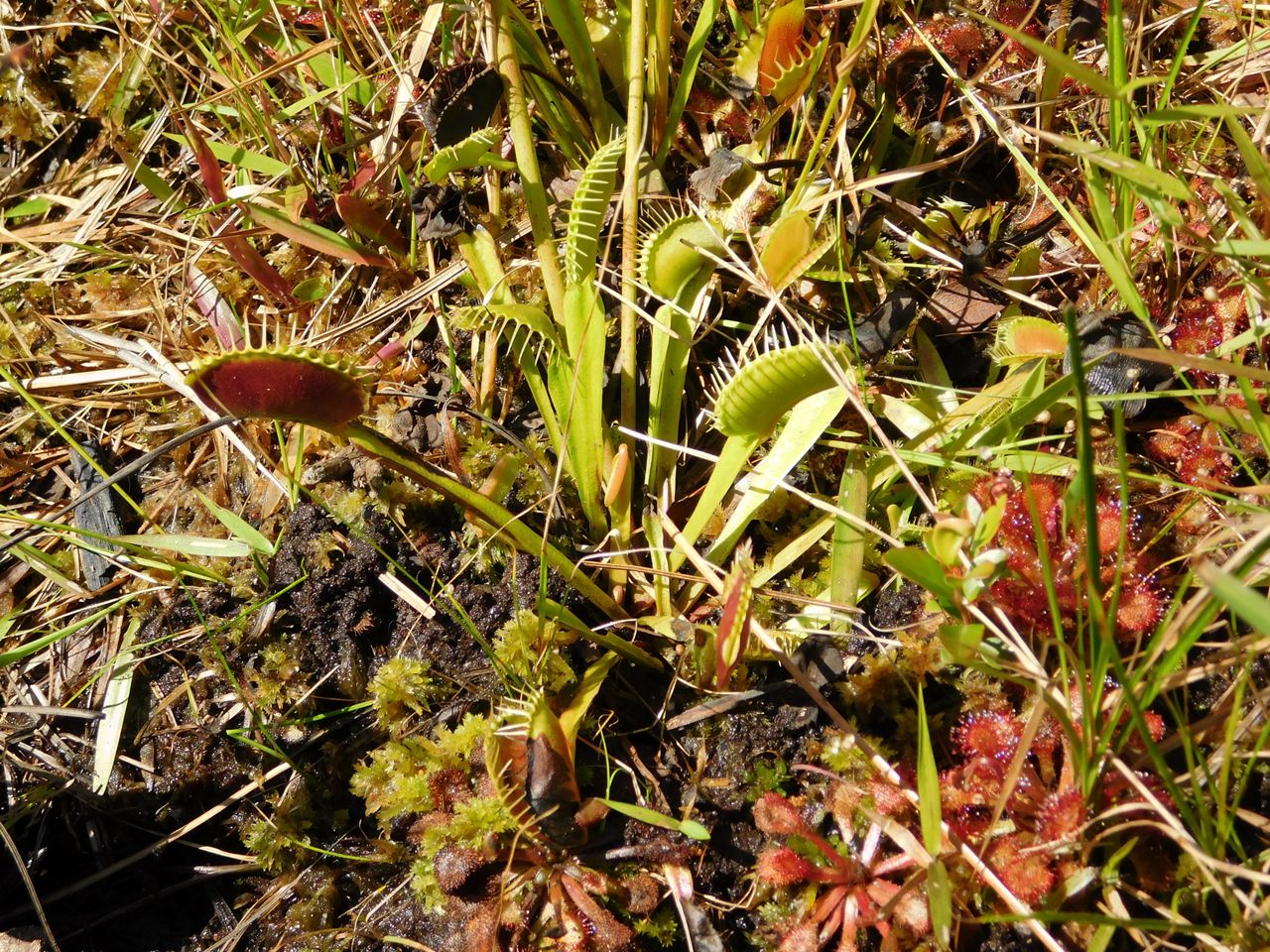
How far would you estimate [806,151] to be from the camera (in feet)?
6.89

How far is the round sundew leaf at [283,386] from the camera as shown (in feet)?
4.46

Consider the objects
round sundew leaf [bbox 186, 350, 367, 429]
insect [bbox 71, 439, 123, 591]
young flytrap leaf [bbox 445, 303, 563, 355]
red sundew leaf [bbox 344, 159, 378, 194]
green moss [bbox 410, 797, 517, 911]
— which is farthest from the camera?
red sundew leaf [bbox 344, 159, 378, 194]

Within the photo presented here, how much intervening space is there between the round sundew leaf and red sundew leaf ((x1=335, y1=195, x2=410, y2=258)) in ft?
2.70

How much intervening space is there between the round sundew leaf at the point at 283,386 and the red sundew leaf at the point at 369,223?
2.70 feet

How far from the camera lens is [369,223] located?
2.18 m

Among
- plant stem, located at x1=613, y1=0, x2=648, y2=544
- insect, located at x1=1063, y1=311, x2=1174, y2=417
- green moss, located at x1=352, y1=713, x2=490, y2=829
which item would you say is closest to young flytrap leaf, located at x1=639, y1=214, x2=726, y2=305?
plant stem, located at x1=613, y1=0, x2=648, y2=544

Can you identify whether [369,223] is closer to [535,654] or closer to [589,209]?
[589,209]

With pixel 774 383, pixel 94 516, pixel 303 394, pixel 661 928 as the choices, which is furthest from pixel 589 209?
pixel 94 516

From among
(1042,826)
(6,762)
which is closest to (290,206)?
(6,762)

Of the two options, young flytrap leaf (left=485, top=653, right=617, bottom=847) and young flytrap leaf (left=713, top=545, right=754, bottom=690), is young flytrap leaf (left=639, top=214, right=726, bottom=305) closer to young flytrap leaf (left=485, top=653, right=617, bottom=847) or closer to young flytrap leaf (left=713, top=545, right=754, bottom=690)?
young flytrap leaf (left=713, top=545, right=754, bottom=690)

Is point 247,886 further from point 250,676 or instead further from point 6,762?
point 6,762

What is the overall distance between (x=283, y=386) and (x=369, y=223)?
36.3 inches

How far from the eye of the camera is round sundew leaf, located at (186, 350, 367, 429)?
1.36 metres

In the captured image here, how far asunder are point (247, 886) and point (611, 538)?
3.47 feet
